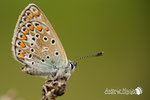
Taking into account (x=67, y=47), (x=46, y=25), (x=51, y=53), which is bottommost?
(x=67, y=47)

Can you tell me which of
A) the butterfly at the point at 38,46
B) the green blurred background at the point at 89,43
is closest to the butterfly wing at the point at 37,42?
the butterfly at the point at 38,46

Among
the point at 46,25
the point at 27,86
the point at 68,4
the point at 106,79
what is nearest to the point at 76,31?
the point at 68,4

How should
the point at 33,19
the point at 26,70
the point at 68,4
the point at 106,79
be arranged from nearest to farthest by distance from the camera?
1. the point at 26,70
2. the point at 33,19
3. the point at 106,79
4. the point at 68,4

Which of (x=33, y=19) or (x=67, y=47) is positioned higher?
(x=33, y=19)

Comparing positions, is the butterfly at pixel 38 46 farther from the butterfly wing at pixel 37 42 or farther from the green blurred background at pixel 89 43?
the green blurred background at pixel 89 43

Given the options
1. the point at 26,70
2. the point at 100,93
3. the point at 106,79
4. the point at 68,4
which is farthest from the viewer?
the point at 68,4

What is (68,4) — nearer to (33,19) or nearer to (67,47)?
(67,47)

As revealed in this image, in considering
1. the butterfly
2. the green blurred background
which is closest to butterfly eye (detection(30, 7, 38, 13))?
the butterfly
